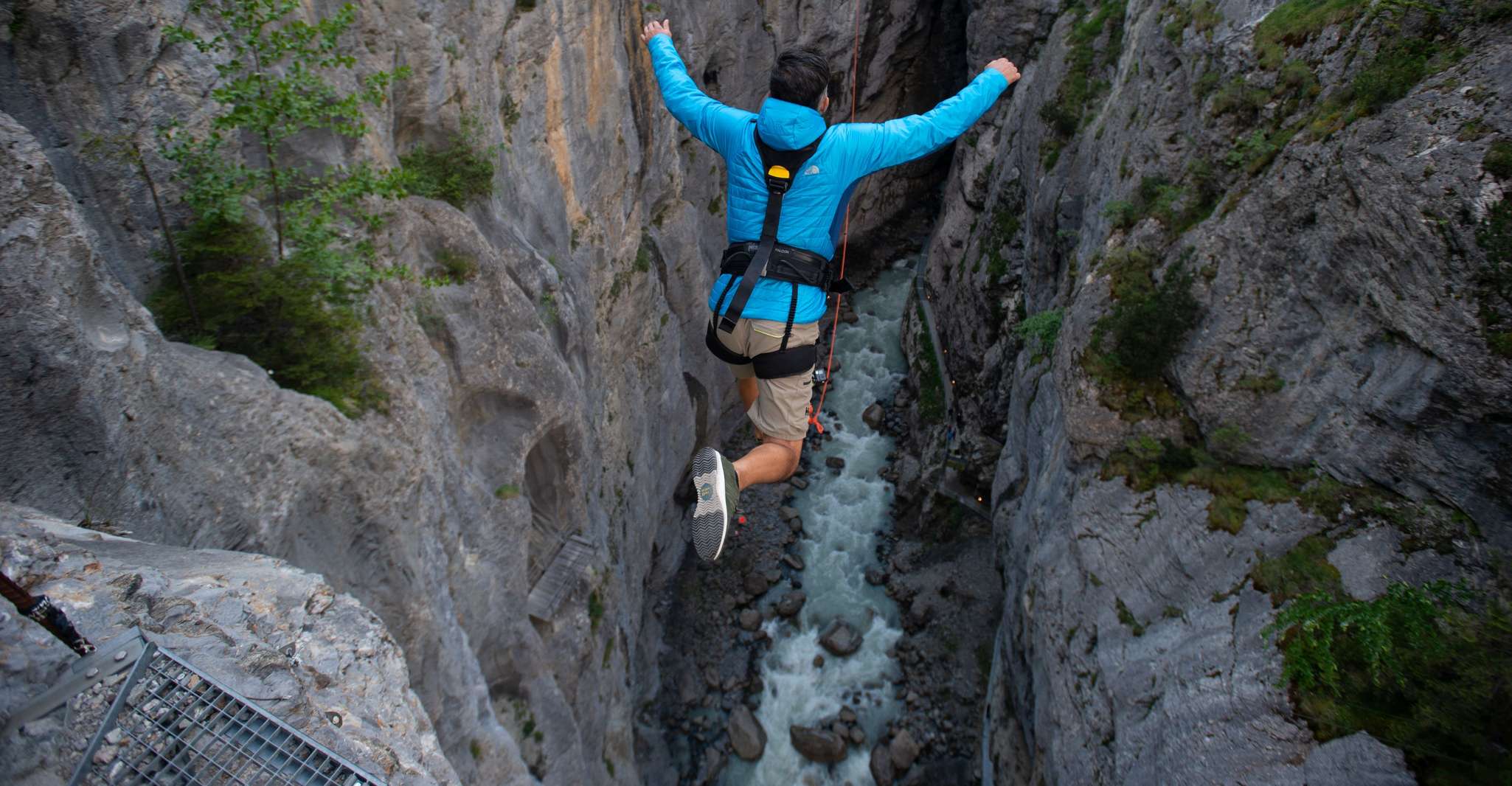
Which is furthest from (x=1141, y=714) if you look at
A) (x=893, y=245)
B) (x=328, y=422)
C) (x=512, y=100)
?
(x=893, y=245)

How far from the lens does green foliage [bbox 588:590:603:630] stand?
12.1 metres

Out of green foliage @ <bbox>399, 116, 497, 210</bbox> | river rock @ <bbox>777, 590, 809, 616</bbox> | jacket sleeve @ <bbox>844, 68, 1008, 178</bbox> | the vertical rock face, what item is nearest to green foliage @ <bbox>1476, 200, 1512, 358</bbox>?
jacket sleeve @ <bbox>844, 68, 1008, 178</bbox>

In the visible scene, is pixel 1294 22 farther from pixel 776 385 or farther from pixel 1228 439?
pixel 776 385

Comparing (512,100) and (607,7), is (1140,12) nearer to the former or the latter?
(607,7)

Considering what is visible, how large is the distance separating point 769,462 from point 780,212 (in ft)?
7.18

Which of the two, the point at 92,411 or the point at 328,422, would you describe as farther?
the point at 328,422

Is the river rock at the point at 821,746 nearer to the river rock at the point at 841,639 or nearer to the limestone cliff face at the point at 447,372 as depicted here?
the river rock at the point at 841,639

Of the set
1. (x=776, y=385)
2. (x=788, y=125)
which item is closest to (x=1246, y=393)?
(x=776, y=385)

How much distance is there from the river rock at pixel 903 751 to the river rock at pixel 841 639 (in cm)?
236

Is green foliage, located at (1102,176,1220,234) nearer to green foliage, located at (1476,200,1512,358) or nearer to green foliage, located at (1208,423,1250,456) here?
green foliage, located at (1208,423,1250,456)

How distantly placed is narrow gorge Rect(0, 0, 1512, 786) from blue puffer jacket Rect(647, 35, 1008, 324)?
2.78 metres

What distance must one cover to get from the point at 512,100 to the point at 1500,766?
1281 centimetres

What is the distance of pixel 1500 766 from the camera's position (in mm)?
5797

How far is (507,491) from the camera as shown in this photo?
31.3ft
